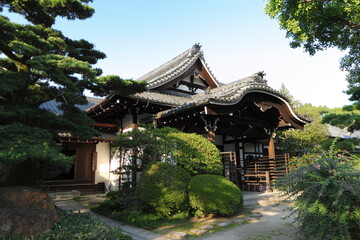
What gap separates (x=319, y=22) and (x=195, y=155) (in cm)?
662

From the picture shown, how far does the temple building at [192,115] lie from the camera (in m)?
10.1

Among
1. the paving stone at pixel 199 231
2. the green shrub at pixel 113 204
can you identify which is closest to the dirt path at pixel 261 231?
the paving stone at pixel 199 231

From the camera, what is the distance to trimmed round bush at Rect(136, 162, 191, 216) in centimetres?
662

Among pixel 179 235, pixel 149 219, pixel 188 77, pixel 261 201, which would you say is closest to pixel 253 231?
pixel 179 235

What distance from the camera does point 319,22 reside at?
348 inches

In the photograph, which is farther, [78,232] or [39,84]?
[39,84]

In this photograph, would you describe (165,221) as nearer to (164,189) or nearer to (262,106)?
(164,189)

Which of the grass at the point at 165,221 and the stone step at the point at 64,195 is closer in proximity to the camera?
the grass at the point at 165,221

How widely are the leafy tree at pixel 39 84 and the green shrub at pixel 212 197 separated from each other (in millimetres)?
3344

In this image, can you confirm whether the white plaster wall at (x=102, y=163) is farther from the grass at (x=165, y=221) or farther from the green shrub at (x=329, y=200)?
the green shrub at (x=329, y=200)

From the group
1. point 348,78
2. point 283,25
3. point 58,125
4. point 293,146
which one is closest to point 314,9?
point 283,25

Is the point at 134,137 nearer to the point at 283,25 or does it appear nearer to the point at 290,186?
the point at 290,186

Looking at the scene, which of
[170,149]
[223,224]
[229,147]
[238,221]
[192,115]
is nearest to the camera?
[223,224]

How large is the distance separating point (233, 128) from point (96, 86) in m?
8.01
